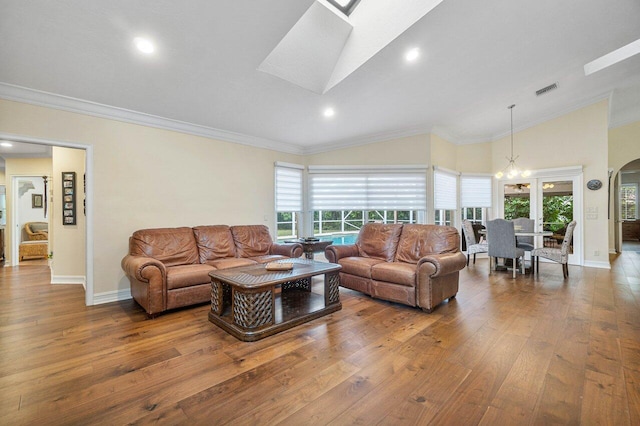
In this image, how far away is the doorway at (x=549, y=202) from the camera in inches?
235

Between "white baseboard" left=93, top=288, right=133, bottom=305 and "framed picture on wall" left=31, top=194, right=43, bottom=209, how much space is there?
6.19 metres

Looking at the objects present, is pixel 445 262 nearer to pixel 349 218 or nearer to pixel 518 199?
pixel 349 218

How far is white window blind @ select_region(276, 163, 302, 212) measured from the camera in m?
5.78

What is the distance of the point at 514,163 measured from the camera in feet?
22.2

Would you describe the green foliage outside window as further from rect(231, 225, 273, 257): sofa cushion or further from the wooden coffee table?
rect(231, 225, 273, 257): sofa cushion

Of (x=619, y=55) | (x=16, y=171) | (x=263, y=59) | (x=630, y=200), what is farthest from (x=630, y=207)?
(x=16, y=171)

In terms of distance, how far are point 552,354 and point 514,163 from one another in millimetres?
5746

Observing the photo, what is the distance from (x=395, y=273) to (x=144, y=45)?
3.62 metres

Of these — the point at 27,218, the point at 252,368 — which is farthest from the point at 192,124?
the point at 27,218

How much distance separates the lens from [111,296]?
383 centimetres

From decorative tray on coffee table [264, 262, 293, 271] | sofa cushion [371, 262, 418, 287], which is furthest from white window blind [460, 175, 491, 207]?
decorative tray on coffee table [264, 262, 293, 271]

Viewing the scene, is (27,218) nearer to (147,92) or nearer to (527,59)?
(147,92)

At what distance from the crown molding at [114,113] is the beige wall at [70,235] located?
1.52 m

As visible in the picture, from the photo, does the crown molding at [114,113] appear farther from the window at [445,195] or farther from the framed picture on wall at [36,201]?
the framed picture on wall at [36,201]
